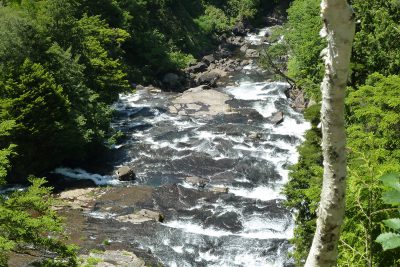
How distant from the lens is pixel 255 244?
1994cm

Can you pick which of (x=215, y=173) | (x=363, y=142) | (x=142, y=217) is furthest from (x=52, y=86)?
(x=363, y=142)

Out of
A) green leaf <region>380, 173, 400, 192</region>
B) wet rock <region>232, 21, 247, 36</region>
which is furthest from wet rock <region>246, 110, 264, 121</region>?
green leaf <region>380, 173, 400, 192</region>

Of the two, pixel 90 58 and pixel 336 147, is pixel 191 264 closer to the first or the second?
pixel 336 147

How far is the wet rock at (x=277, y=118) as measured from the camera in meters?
32.5

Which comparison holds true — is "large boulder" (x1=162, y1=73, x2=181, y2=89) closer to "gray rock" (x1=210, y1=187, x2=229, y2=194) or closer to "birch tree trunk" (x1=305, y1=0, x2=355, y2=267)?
"gray rock" (x1=210, y1=187, x2=229, y2=194)

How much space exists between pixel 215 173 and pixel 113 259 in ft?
32.4

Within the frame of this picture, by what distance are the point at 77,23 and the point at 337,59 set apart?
31.8 metres

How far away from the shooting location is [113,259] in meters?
17.9

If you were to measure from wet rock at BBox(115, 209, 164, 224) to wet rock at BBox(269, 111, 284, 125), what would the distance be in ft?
44.5

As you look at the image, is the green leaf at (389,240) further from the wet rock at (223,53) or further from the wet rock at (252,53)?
the wet rock at (223,53)

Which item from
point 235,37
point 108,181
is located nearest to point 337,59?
point 108,181

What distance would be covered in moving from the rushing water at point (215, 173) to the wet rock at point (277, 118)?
0.29m

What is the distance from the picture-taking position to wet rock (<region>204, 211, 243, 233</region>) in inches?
833

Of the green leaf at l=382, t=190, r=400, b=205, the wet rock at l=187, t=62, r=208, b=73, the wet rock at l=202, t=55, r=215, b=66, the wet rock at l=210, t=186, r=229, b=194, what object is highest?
the green leaf at l=382, t=190, r=400, b=205
